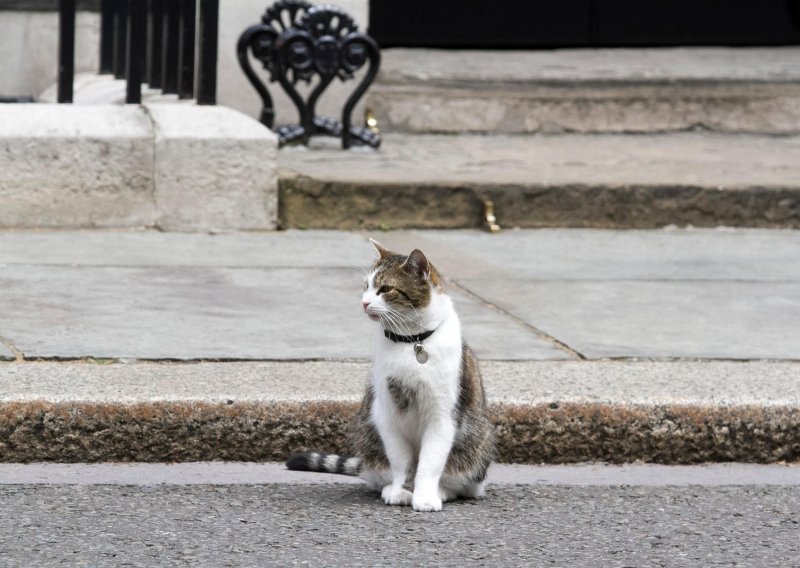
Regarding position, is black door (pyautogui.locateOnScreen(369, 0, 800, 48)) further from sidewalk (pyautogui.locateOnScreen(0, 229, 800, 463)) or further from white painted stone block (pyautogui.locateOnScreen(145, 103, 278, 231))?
sidewalk (pyautogui.locateOnScreen(0, 229, 800, 463))

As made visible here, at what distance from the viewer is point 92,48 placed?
10.3m

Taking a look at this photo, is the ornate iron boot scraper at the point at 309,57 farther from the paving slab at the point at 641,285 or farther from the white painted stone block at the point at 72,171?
the paving slab at the point at 641,285

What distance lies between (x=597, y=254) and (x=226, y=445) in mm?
3133

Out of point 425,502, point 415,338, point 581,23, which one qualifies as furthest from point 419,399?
point 581,23

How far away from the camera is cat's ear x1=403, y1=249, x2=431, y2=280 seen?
12.4 ft

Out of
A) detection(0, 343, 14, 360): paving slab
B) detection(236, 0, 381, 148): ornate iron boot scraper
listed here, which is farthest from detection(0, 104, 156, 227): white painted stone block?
detection(0, 343, 14, 360): paving slab

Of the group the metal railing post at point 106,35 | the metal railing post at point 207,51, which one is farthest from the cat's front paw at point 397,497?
the metal railing post at point 106,35

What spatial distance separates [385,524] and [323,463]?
1.56 ft

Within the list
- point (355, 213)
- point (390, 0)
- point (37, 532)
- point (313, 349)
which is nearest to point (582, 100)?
point (390, 0)

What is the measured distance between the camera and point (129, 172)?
7074mm

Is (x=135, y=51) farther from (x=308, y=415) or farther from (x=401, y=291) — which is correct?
(x=401, y=291)

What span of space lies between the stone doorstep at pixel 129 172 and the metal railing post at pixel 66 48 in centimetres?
19

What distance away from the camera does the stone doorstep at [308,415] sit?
4.11 metres

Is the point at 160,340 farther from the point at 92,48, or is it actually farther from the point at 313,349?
the point at 92,48
